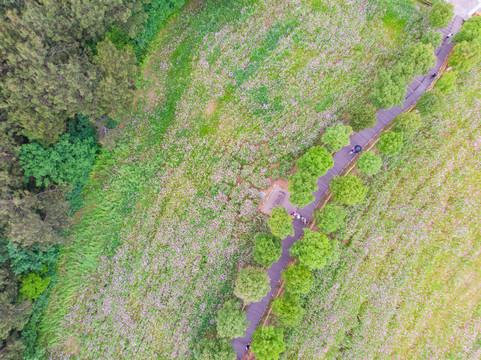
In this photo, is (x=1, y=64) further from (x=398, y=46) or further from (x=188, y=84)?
(x=398, y=46)

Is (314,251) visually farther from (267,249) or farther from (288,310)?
(288,310)

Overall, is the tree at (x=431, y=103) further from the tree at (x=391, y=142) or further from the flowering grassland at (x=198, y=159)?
the flowering grassland at (x=198, y=159)

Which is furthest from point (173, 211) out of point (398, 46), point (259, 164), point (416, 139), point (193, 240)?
point (398, 46)

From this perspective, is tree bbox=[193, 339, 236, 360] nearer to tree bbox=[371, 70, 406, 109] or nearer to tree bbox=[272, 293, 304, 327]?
tree bbox=[272, 293, 304, 327]

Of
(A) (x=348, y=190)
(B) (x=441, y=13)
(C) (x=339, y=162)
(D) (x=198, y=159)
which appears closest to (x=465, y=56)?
(B) (x=441, y=13)

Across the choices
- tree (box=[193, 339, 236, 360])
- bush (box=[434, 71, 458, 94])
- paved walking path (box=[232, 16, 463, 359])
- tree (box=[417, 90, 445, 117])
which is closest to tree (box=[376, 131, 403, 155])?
paved walking path (box=[232, 16, 463, 359])

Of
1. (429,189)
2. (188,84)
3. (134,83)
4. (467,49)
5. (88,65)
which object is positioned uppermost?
(467,49)
